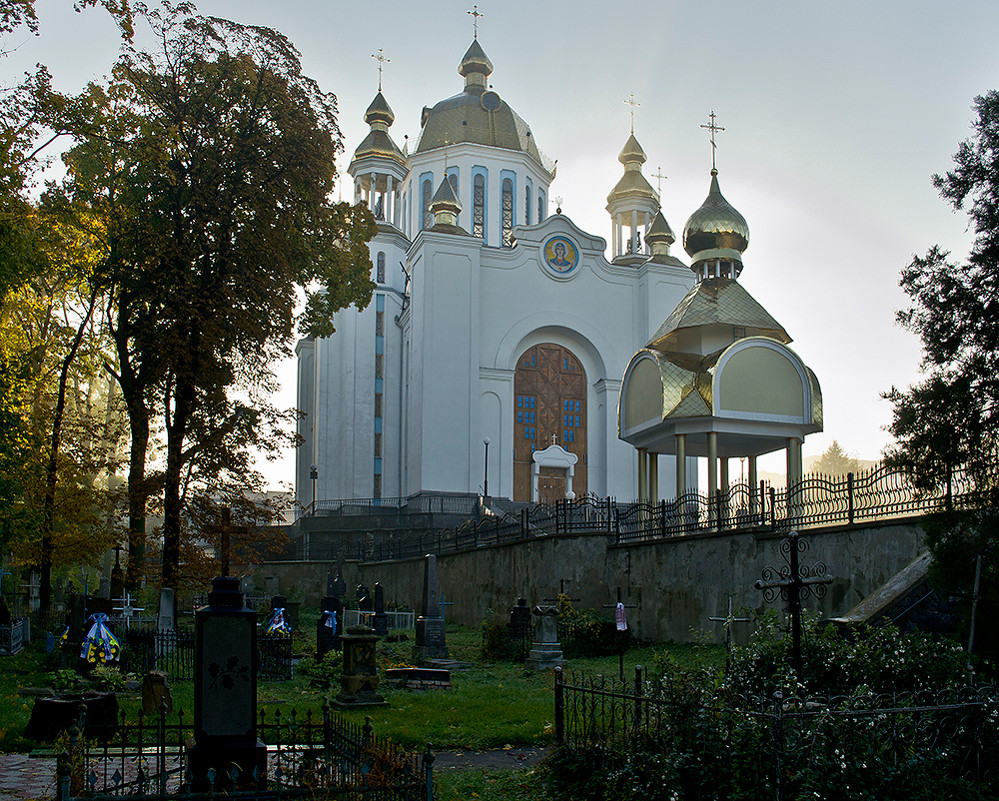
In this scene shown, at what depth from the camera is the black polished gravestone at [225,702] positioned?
Answer: 288 inches

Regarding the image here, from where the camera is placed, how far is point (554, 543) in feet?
66.3

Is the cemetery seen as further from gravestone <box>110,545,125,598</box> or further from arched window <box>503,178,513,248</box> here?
arched window <box>503,178,513,248</box>

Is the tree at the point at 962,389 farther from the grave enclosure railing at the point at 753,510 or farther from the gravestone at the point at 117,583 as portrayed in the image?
the gravestone at the point at 117,583

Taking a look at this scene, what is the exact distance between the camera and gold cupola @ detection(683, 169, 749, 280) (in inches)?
994

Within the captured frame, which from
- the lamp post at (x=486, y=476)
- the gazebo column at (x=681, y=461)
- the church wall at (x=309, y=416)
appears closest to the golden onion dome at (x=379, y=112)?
the church wall at (x=309, y=416)

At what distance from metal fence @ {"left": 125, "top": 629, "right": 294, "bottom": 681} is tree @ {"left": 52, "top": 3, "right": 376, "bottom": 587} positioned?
215 cm

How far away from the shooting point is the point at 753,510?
16.5m

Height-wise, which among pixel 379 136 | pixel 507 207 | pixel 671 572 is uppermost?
pixel 379 136

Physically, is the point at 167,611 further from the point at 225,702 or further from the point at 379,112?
the point at 379,112

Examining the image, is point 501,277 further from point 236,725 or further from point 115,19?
point 236,725

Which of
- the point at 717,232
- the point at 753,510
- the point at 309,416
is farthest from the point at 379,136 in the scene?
the point at 753,510

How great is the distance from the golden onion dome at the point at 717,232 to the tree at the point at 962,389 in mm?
14559

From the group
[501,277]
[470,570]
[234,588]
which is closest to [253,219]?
[470,570]

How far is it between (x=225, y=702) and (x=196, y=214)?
41.3 ft
